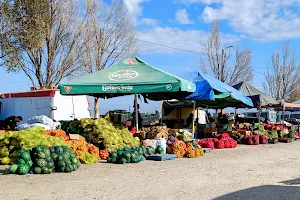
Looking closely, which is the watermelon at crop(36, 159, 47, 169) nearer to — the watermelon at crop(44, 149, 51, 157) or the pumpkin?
the watermelon at crop(44, 149, 51, 157)

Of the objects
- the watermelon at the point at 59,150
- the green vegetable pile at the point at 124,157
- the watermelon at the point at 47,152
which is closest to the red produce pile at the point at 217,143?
the green vegetable pile at the point at 124,157

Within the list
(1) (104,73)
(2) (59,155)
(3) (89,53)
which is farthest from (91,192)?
(3) (89,53)

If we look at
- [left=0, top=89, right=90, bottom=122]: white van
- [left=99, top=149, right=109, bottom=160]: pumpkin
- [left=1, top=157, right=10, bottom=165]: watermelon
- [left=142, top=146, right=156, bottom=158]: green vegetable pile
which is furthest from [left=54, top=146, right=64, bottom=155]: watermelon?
[left=0, top=89, right=90, bottom=122]: white van

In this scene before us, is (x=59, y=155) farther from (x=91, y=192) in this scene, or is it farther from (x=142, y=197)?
(x=142, y=197)

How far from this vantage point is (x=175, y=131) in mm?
15555

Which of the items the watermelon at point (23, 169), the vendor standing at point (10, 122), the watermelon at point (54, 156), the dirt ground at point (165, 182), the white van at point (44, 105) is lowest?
the dirt ground at point (165, 182)

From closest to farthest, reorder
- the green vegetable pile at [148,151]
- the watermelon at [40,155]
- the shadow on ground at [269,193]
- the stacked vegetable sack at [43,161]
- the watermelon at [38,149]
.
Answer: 1. the shadow on ground at [269,193]
2. the stacked vegetable sack at [43,161]
3. the watermelon at [40,155]
4. the watermelon at [38,149]
5. the green vegetable pile at [148,151]

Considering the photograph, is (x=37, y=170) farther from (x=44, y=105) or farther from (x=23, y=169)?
(x=44, y=105)

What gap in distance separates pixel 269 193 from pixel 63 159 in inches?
175

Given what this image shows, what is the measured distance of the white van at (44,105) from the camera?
18.5m

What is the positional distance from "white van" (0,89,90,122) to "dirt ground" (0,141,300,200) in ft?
29.4

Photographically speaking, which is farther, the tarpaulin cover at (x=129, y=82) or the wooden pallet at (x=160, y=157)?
the tarpaulin cover at (x=129, y=82)

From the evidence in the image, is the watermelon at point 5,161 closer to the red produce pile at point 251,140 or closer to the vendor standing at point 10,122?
the vendor standing at point 10,122

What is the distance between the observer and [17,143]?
983 cm
